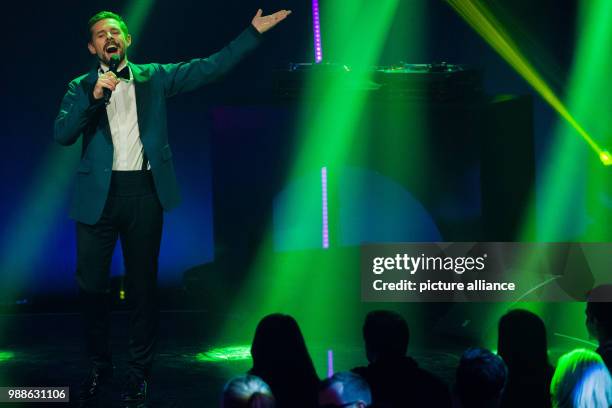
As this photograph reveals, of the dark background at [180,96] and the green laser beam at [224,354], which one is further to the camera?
the dark background at [180,96]

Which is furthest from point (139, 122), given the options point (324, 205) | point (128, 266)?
point (324, 205)

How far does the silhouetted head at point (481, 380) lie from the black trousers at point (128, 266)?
137 cm

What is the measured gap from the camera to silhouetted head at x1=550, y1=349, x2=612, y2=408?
7.57 feet

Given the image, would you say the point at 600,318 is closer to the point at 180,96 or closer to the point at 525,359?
the point at 525,359

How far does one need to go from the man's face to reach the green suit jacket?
0.09 metres

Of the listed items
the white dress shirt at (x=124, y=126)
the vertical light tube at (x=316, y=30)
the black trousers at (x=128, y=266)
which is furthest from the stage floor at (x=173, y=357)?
the vertical light tube at (x=316, y=30)

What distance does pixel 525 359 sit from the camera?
2.53 meters

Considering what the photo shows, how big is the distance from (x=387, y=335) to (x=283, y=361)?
0.31 metres

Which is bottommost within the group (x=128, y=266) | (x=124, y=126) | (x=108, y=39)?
(x=128, y=266)

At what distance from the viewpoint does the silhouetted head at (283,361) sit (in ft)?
7.91

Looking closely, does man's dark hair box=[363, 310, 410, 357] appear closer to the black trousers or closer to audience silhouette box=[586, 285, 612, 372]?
audience silhouette box=[586, 285, 612, 372]

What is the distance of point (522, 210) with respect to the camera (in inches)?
253

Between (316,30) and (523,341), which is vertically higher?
(316,30)

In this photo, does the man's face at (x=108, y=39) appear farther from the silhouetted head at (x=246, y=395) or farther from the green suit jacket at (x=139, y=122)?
the silhouetted head at (x=246, y=395)
